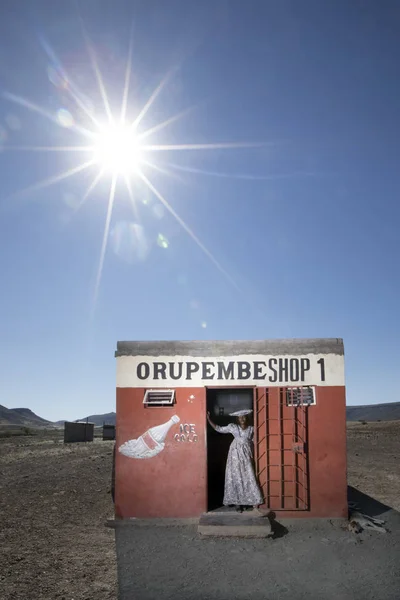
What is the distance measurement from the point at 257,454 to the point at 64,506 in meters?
6.57

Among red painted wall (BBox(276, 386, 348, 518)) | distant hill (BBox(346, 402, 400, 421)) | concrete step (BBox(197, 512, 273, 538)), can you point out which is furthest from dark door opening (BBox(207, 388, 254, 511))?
distant hill (BBox(346, 402, 400, 421))

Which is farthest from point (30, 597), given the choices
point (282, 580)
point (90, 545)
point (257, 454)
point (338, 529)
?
point (338, 529)

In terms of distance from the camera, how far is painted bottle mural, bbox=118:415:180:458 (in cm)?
1153

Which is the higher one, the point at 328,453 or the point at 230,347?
the point at 230,347

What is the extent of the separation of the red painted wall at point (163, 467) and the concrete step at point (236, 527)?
2.78 ft

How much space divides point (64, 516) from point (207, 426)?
5.05 m

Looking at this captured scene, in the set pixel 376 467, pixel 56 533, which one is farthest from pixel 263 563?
pixel 376 467

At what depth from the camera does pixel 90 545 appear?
10109 mm

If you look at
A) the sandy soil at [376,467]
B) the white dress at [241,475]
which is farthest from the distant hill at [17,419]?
the white dress at [241,475]

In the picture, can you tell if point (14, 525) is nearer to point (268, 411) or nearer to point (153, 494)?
point (153, 494)

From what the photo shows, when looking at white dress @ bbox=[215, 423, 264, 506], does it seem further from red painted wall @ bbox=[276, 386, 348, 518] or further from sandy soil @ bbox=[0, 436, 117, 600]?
sandy soil @ bbox=[0, 436, 117, 600]

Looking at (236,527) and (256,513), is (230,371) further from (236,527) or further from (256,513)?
(236,527)

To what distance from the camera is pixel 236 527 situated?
10273 mm

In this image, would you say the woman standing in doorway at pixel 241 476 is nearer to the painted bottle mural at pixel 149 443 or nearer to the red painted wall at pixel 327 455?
the red painted wall at pixel 327 455
